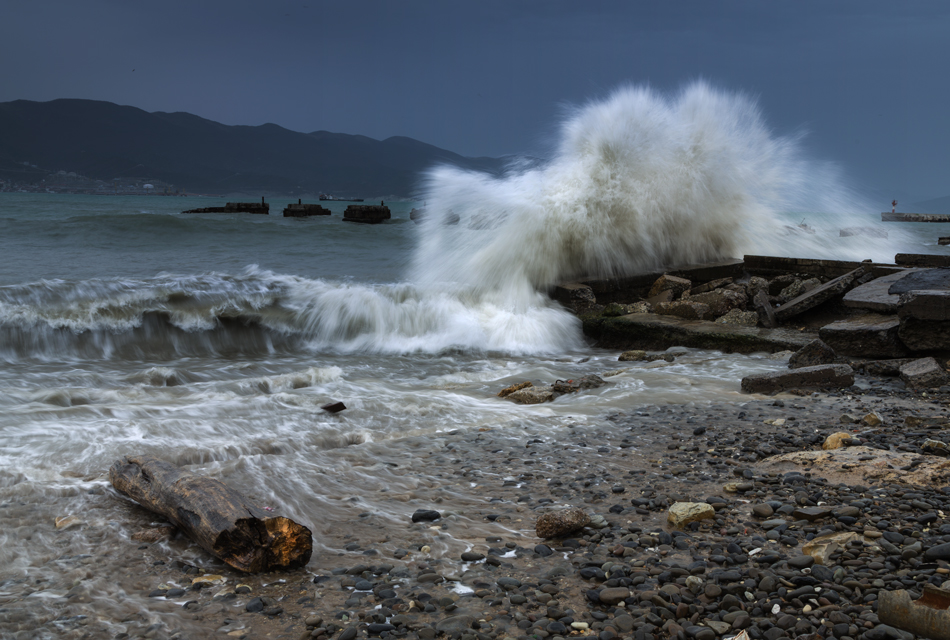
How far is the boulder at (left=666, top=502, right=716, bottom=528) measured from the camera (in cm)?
238

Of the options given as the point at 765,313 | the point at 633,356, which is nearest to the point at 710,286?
the point at 765,313

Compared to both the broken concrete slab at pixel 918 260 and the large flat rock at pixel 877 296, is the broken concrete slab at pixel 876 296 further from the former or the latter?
the broken concrete slab at pixel 918 260

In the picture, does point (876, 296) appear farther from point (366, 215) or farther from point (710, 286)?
point (366, 215)

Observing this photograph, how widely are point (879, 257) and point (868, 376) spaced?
7.92 metres

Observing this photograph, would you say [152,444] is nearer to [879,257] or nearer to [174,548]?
[174,548]

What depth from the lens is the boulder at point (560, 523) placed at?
237 centimetres

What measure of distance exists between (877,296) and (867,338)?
0.63 metres

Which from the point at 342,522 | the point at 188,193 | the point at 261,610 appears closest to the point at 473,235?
the point at 342,522

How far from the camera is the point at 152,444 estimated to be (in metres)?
3.60

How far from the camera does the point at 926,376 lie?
429 centimetres

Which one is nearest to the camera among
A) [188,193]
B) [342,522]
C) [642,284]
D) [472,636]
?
[472,636]

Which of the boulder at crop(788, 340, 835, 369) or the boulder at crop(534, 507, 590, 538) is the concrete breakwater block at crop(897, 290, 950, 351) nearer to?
the boulder at crop(788, 340, 835, 369)

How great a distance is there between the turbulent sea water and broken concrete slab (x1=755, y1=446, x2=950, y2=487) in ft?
4.46

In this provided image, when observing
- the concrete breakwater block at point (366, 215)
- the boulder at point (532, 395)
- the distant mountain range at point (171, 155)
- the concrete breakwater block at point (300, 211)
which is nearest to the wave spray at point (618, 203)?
the boulder at point (532, 395)
